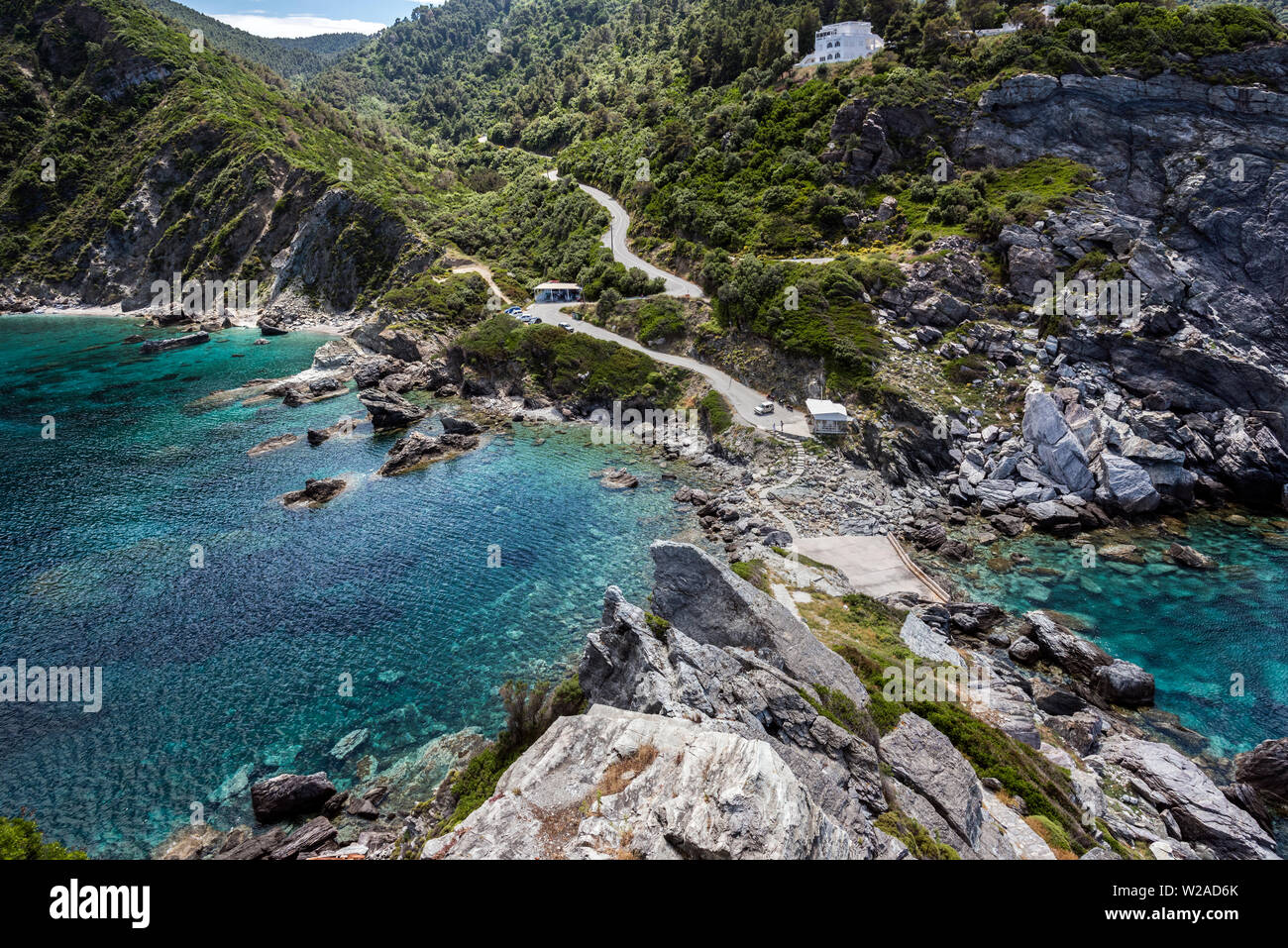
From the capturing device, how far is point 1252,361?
5006 cm

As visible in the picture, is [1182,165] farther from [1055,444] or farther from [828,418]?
[828,418]

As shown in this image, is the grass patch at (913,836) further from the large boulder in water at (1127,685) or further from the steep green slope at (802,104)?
the steep green slope at (802,104)

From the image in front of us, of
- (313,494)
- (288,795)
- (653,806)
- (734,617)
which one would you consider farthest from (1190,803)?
(313,494)

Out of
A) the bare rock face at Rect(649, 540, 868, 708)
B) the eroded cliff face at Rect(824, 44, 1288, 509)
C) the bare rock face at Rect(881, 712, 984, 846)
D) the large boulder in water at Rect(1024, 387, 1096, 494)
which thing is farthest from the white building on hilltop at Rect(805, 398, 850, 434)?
the bare rock face at Rect(881, 712, 984, 846)

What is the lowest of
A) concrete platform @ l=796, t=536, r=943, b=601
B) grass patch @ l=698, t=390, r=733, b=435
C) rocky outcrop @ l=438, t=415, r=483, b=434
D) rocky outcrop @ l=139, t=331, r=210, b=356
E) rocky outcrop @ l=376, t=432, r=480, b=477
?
concrete platform @ l=796, t=536, r=943, b=601

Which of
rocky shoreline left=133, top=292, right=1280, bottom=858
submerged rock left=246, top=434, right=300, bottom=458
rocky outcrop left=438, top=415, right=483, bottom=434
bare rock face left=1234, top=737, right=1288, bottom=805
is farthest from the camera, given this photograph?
rocky outcrop left=438, top=415, right=483, bottom=434

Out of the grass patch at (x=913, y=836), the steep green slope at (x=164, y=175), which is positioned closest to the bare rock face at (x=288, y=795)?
the grass patch at (x=913, y=836)

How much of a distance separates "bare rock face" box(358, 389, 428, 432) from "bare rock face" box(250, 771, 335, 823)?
4525 cm

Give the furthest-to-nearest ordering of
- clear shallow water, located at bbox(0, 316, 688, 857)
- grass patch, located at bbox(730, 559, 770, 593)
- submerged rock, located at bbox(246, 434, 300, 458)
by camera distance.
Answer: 1. submerged rock, located at bbox(246, 434, 300, 458)
2. grass patch, located at bbox(730, 559, 770, 593)
3. clear shallow water, located at bbox(0, 316, 688, 857)

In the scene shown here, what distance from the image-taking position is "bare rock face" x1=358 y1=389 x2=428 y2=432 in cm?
6278

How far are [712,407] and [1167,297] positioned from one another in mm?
44636

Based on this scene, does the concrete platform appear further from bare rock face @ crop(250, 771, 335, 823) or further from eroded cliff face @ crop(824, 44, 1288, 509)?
bare rock face @ crop(250, 771, 335, 823)

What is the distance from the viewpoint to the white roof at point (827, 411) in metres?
52.1

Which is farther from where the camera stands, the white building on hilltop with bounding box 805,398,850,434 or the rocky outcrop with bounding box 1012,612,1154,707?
the white building on hilltop with bounding box 805,398,850,434
